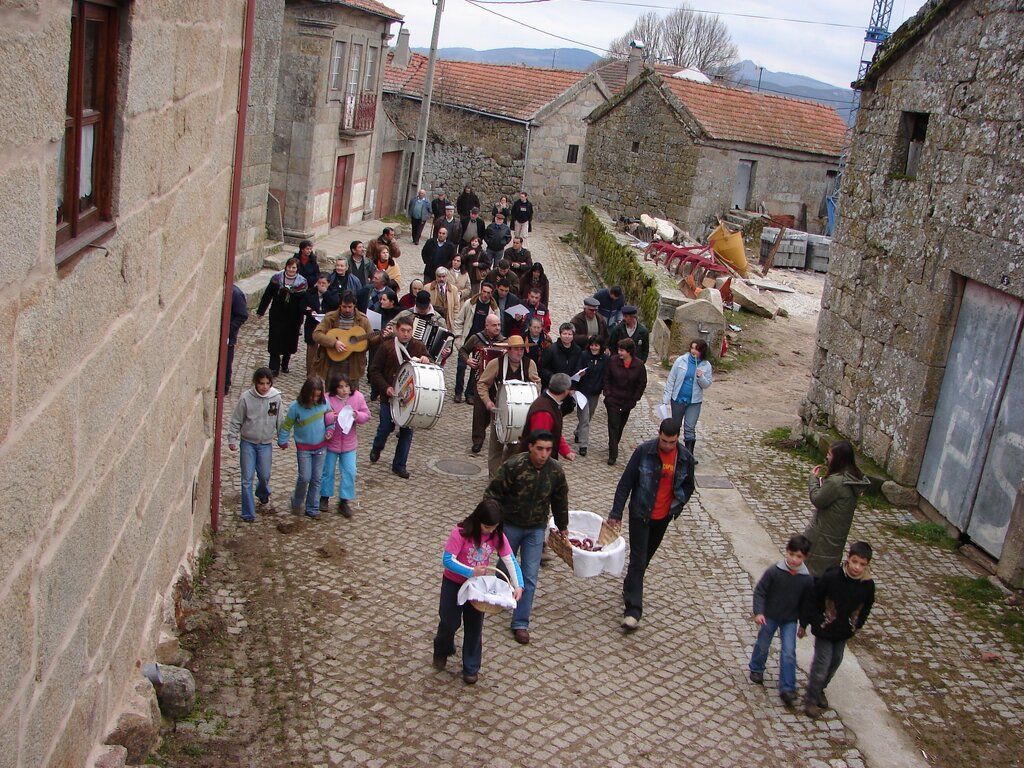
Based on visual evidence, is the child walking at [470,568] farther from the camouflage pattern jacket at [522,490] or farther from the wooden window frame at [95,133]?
the wooden window frame at [95,133]

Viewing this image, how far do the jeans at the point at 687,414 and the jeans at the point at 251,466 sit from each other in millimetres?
4463

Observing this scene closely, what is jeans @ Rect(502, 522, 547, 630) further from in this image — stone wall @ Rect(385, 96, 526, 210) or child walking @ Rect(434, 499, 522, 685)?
stone wall @ Rect(385, 96, 526, 210)

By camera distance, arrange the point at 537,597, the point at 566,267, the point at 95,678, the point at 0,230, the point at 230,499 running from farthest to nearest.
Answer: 1. the point at 566,267
2. the point at 230,499
3. the point at 537,597
4. the point at 95,678
5. the point at 0,230

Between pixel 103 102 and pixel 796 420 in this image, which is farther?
pixel 796 420

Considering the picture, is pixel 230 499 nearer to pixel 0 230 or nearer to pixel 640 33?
pixel 0 230

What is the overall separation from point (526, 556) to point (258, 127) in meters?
13.2

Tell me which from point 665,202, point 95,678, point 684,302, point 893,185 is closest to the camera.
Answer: point 95,678

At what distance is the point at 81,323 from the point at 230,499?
5828 mm

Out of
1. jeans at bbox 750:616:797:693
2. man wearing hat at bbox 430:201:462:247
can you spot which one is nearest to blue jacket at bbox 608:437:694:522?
jeans at bbox 750:616:797:693

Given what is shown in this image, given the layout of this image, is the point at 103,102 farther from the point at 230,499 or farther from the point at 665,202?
the point at 665,202

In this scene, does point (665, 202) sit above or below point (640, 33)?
below

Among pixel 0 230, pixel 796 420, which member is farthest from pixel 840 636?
pixel 796 420


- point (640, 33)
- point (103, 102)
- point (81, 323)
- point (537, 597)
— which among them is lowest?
point (537, 597)

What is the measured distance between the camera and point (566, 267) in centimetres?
2619
